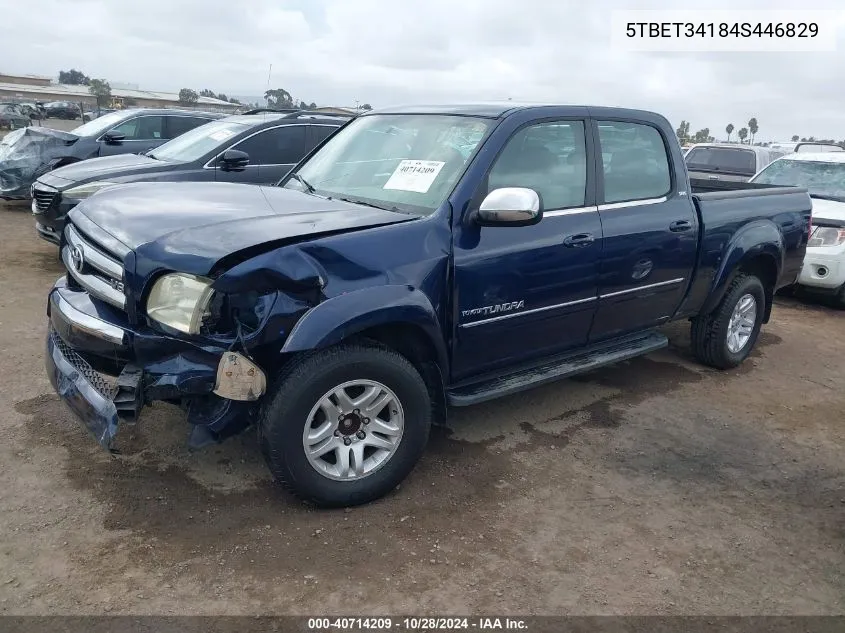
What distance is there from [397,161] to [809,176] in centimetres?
684

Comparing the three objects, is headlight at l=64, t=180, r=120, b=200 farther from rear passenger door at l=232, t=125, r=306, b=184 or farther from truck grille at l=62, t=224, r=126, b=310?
truck grille at l=62, t=224, r=126, b=310

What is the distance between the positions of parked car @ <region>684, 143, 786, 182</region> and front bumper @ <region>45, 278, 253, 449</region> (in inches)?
410

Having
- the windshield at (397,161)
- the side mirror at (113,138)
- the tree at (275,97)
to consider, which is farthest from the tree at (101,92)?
the windshield at (397,161)

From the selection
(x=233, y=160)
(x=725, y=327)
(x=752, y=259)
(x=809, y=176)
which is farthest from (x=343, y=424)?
(x=809, y=176)

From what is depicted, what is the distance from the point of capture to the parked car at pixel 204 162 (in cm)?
700

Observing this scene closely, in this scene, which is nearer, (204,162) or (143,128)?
(204,162)

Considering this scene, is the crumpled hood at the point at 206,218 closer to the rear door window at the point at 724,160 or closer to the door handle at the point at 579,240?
the door handle at the point at 579,240

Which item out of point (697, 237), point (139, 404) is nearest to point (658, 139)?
point (697, 237)

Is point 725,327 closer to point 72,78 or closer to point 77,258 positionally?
point 77,258

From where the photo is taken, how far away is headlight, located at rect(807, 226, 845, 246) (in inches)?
291

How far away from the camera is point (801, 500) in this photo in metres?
3.57

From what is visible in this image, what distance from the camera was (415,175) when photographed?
12.1ft

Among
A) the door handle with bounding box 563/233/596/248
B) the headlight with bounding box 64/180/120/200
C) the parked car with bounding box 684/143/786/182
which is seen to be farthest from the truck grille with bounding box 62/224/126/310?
the parked car with bounding box 684/143/786/182

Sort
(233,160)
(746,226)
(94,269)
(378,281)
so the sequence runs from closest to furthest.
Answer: (378,281) → (94,269) → (746,226) → (233,160)
